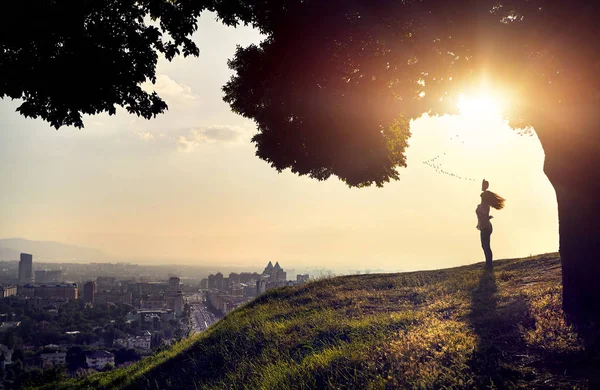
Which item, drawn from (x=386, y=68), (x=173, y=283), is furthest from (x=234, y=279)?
(x=386, y=68)

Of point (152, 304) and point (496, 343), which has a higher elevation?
point (496, 343)

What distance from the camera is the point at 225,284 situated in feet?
573

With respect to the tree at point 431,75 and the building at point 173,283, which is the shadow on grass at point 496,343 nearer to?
the tree at point 431,75

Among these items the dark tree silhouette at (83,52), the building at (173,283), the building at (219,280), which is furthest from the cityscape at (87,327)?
the building at (219,280)

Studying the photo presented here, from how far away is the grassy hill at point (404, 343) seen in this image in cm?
600

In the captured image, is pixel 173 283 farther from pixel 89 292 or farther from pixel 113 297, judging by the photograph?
pixel 89 292

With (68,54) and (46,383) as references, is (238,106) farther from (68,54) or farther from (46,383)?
(46,383)

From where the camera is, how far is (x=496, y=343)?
7.11 meters

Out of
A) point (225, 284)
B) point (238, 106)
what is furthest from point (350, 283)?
point (225, 284)

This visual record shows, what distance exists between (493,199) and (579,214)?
21.8 feet

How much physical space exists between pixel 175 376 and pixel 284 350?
297 cm

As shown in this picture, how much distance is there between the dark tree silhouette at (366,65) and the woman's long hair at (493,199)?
5.26m

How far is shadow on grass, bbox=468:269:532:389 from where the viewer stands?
5754 mm

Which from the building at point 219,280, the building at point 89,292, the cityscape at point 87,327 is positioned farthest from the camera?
the building at point 219,280
